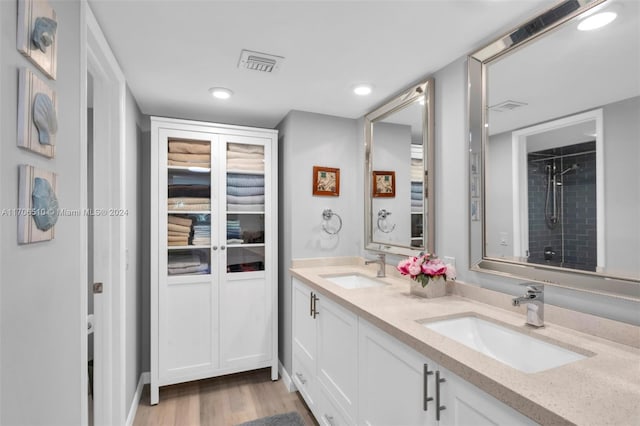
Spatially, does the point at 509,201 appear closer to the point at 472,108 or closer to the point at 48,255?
the point at 472,108

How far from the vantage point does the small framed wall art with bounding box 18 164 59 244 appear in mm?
777

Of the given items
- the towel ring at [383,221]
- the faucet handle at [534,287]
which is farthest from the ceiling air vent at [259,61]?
the faucet handle at [534,287]

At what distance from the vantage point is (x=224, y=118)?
2893mm

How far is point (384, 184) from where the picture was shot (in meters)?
2.43

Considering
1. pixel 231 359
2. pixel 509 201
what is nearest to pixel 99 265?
pixel 231 359

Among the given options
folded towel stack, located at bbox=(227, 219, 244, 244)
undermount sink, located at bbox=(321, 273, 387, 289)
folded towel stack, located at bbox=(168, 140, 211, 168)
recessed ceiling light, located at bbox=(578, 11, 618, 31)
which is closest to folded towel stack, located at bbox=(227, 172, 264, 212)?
folded towel stack, located at bbox=(227, 219, 244, 244)

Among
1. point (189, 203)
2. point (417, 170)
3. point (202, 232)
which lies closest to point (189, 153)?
point (189, 203)

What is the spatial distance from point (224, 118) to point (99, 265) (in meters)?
1.60

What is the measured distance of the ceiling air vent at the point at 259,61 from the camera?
173 cm

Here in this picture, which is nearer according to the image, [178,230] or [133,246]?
[133,246]

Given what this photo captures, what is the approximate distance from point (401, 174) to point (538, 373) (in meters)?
1.54

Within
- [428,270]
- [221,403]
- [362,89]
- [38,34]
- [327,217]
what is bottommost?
[221,403]

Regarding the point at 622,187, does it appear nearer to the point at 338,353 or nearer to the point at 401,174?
the point at 401,174

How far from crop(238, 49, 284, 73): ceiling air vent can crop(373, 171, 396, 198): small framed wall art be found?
3.50 feet
